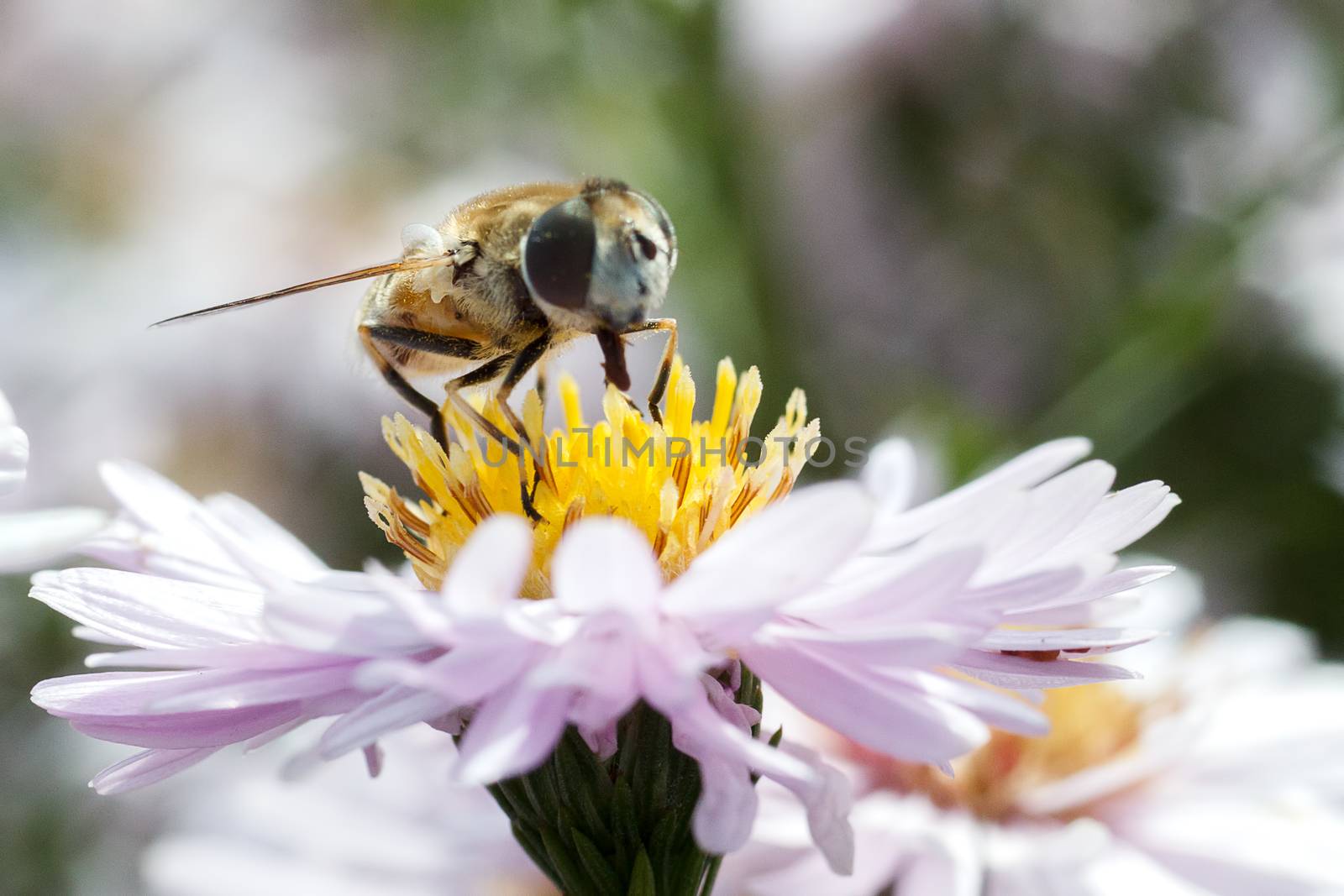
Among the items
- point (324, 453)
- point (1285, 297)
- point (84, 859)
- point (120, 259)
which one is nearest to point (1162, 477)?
point (1285, 297)

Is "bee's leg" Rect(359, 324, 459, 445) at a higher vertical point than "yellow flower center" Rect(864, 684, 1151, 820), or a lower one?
higher

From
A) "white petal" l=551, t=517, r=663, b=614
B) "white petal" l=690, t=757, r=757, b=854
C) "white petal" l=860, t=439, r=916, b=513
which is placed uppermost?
"white petal" l=860, t=439, r=916, b=513

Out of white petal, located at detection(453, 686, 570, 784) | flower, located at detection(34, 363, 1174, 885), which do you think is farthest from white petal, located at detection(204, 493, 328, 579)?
white petal, located at detection(453, 686, 570, 784)

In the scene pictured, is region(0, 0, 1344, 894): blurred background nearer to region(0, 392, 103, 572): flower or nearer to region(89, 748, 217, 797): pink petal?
region(89, 748, 217, 797): pink petal

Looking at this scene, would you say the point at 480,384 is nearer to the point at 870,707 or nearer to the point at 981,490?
the point at 981,490

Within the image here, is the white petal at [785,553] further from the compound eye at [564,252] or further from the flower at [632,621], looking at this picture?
the compound eye at [564,252]

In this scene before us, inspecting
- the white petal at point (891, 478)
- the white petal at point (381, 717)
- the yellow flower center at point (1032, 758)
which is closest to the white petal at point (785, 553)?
the white petal at point (381, 717)

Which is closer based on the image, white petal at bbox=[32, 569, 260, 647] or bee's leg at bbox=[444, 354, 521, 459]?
white petal at bbox=[32, 569, 260, 647]
